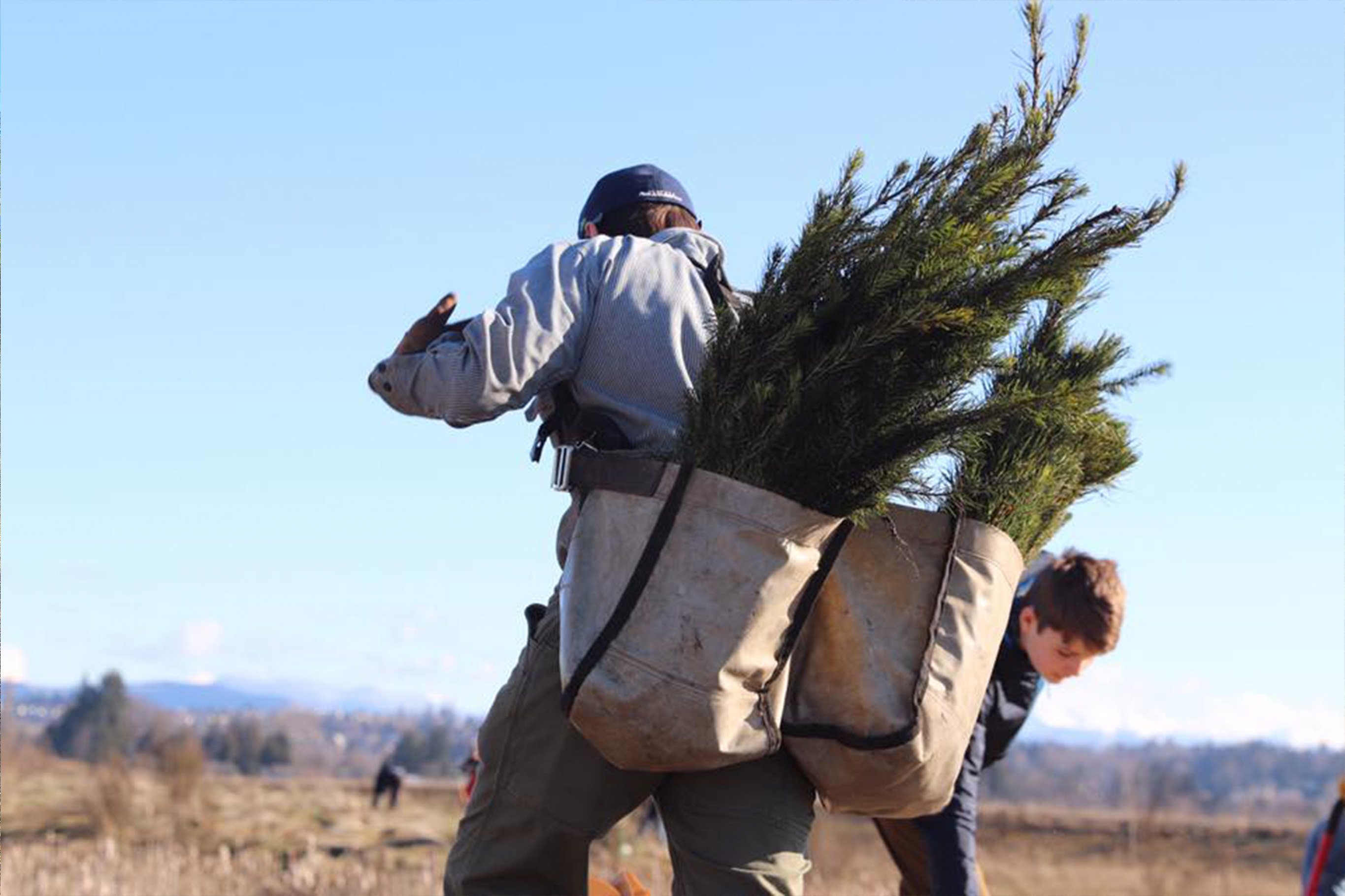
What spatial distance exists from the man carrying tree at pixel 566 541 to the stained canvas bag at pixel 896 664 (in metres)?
0.14

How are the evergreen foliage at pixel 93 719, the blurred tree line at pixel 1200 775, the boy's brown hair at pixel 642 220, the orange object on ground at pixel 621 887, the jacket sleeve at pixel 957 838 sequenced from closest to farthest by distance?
the boy's brown hair at pixel 642 220, the orange object on ground at pixel 621 887, the jacket sleeve at pixel 957 838, the evergreen foliage at pixel 93 719, the blurred tree line at pixel 1200 775

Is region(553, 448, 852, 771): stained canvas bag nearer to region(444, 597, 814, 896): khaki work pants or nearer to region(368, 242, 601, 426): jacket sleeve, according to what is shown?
region(444, 597, 814, 896): khaki work pants

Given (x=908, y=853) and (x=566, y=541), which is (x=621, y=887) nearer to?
(x=908, y=853)

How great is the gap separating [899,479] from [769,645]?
436 mm

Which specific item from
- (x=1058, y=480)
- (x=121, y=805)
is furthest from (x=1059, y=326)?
(x=121, y=805)

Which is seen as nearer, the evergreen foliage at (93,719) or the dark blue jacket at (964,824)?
the dark blue jacket at (964,824)

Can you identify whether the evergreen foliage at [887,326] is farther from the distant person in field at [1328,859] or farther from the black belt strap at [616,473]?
the distant person in field at [1328,859]

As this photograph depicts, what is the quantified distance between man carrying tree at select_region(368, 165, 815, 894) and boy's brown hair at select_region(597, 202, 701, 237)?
0.90 ft

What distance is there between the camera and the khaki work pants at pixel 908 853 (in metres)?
5.27

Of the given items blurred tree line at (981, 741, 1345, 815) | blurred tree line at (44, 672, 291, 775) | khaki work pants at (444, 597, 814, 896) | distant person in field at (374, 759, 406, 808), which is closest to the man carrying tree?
khaki work pants at (444, 597, 814, 896)

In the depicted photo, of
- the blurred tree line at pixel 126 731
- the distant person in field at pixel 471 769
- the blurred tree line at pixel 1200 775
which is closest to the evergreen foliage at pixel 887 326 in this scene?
the distant person in field at pixel 471 769

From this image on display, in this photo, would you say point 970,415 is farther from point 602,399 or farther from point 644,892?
point 644,892

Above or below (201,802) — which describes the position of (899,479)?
above

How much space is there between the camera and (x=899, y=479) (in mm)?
3461
